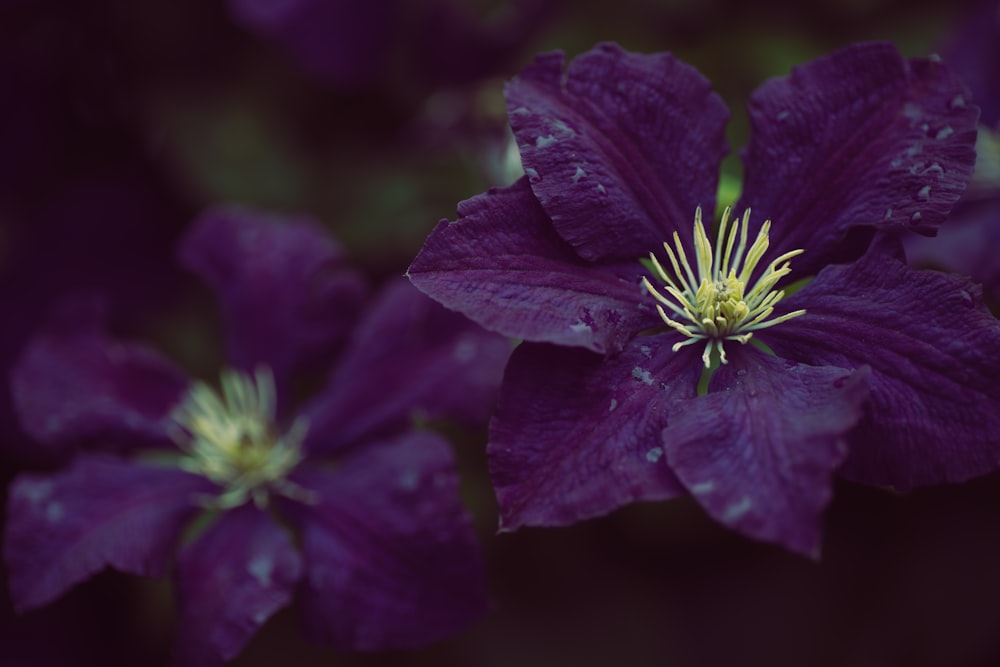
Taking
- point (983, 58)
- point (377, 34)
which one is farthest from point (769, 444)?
point (377, 34)

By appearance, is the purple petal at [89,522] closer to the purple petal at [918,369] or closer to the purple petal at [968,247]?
the purple petal at [918,369]

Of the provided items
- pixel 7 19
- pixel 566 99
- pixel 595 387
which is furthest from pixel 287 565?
pixel 7 19

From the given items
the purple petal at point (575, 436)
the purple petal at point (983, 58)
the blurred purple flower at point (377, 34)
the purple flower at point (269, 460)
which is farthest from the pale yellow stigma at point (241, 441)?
the purple petal at point (983, 58)

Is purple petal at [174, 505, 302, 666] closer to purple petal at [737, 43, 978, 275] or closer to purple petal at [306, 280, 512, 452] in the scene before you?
purple petal at [306, 280, 512, 452]

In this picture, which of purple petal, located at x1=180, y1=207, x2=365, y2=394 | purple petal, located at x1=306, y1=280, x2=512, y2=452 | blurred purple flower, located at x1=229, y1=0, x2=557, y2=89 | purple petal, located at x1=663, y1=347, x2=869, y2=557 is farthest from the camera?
blurred purple flower, located at x1=229, y1=0, x2=557, y2=89

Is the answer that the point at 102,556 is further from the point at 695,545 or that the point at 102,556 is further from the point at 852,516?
the point at 852,516

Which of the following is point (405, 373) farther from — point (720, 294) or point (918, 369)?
point (918, 369)

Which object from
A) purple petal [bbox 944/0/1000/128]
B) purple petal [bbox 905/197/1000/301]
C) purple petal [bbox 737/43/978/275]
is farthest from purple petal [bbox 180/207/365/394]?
purple petal [bbox 944/0/1000/128]
